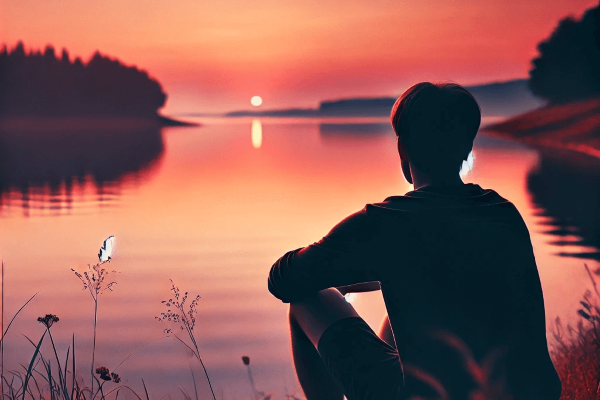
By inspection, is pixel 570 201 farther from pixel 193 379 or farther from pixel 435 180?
pixel 435 180

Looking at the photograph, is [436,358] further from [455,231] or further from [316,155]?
[316,155]

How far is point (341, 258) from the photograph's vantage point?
1.76 m

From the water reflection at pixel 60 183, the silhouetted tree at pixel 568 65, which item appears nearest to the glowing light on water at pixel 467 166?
the water reflection at pixel 60 183

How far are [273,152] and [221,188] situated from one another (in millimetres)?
11853

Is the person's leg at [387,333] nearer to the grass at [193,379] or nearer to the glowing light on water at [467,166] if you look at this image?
the grass at [193,379]

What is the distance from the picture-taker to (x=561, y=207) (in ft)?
36.3

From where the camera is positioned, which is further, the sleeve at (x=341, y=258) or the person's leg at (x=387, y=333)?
the person's leg at (x=387, y=333)

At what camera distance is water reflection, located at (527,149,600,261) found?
25.4 feet

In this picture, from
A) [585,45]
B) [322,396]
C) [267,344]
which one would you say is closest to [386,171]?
[267,344]

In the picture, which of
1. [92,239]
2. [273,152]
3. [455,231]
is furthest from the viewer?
[273,152]

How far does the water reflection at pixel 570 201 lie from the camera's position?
7742 millimetres

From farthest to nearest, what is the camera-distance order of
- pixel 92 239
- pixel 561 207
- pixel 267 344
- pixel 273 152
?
pixel 273 152
pixel 561 207
pixel 92 239
pixel 267 344

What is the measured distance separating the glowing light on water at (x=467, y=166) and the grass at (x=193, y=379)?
0.44 metres

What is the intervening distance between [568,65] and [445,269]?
107 ft
